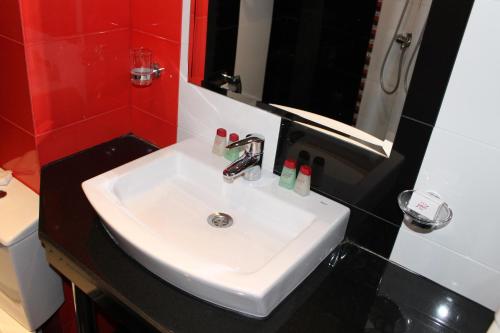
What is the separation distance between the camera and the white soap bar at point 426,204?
3.60 ft

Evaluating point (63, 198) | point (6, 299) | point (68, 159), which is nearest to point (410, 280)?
point (63, 198)

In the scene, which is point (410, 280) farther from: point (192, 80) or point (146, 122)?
point (146, 122)

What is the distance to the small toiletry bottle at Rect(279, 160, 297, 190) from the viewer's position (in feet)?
4.29

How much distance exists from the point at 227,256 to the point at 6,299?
0.89 m

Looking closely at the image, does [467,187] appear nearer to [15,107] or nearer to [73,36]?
[73,36]

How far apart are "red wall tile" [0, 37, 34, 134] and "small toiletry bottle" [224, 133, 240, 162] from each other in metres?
0.59

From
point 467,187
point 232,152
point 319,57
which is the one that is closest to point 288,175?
point 232,152

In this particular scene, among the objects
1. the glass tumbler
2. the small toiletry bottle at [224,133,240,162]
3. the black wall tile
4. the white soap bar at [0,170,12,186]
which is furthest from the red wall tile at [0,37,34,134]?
the black wall tile

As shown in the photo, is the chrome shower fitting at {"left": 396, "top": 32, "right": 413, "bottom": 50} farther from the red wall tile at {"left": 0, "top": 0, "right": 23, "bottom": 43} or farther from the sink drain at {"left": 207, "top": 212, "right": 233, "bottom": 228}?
the red wall tile at {"left": 0, "top": 0, "right": 23, "bottom": 43}

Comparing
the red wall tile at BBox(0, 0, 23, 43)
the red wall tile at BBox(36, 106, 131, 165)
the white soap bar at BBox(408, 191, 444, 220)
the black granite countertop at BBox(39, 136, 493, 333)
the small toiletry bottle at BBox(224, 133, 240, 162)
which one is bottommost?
the black granite countertop at BBox(39, 136, 493, 333)

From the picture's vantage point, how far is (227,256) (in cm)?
120

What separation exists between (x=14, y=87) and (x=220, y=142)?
63 centimetres

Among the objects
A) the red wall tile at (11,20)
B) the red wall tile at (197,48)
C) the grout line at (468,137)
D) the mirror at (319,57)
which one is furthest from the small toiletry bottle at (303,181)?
the red wall tile at (11,20)

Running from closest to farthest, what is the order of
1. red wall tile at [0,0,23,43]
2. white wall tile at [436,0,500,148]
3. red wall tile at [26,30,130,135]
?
1. white wall tile at [436,0,500,148]
2. red wall tile at [0,0,23,43]
3. red wall tile at [26,30,130,135]
